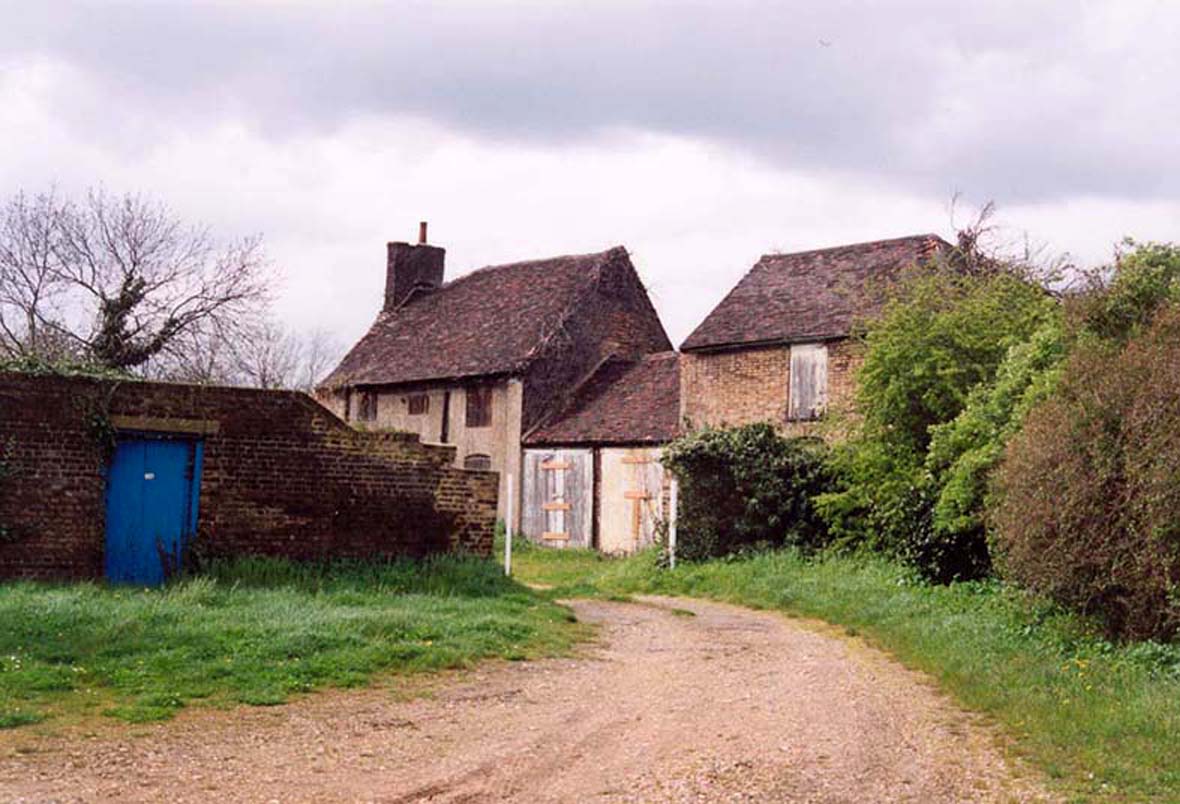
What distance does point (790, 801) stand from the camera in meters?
7.66

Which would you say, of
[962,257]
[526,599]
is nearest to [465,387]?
[962,257]

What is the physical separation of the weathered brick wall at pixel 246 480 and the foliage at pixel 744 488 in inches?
237

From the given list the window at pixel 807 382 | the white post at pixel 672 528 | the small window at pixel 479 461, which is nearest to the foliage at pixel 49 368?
the white post at pixel 672 528

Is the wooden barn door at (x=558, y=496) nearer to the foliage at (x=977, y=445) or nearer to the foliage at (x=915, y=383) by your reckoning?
the foliage at (x=915, y=383)

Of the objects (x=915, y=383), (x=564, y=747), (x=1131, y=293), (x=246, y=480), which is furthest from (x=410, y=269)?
(x=564, y=747)

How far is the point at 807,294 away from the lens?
28.1 meters

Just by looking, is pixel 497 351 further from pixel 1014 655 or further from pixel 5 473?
pixel 1014 655

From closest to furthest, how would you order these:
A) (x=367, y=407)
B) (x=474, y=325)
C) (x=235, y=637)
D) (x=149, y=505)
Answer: (x=235, y=637) → (x=149, y=505) → (x=474, y=325) → (x=367, y=407)

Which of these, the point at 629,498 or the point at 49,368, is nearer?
the point at 49,368

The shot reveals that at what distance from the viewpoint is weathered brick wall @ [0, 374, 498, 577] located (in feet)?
53.2

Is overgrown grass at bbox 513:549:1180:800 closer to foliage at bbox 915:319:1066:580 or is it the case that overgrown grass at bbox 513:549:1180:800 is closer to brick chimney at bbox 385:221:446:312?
foliage at bbox 915:319:1066:580

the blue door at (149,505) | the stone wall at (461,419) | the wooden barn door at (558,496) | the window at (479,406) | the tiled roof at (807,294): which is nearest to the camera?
the blue door at (149,505)

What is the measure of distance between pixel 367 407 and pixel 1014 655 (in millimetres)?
25546

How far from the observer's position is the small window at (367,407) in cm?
3550
